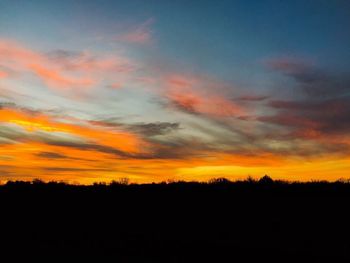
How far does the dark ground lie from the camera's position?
17.8m

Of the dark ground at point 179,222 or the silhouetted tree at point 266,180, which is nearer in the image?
the dark ground at point 179,222

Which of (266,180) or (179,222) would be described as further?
(266,180)

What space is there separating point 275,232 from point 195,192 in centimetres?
633

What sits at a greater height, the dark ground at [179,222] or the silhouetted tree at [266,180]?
the silhouetted tree at [266,180]

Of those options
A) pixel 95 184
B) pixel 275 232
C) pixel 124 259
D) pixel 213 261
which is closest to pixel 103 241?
pixel 124 259

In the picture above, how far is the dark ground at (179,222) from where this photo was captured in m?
17.8

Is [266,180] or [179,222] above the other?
[266,180]

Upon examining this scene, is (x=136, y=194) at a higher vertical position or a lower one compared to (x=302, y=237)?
higher

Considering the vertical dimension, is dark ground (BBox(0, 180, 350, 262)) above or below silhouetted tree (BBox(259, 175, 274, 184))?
below

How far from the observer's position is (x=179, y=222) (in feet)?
72.7

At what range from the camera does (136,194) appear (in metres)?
26.1

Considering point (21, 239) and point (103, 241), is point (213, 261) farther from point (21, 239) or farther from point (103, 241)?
point (21, 239)

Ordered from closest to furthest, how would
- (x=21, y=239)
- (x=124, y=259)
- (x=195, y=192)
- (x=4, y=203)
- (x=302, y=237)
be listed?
(x=124, y=259) → (x=302, y=237) → (x=21, y=239) → (x=195, y=192) → (x=4, y=203)

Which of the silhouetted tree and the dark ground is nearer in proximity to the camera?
the dark ground
